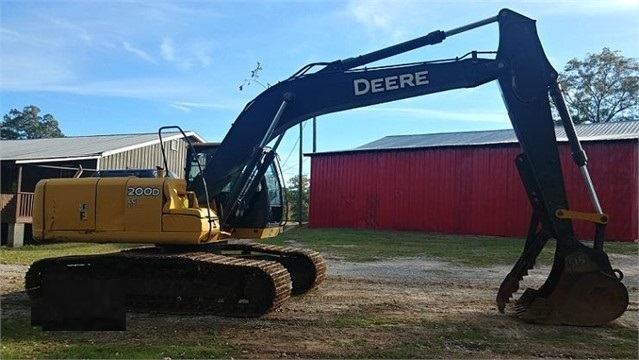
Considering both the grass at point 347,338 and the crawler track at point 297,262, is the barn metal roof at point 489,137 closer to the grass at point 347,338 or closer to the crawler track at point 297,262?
the crawler track at point 297,262

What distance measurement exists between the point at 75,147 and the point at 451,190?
17.7 meters

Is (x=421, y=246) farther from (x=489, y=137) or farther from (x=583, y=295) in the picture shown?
(x=583, y=295)

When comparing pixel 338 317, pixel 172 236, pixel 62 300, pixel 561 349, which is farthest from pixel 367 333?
pixel 62 300

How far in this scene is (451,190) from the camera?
79.9 feet

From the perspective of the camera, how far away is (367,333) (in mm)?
6750

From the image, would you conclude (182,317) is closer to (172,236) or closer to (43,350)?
(172,236)

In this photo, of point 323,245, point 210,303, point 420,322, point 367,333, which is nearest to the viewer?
point 367,333

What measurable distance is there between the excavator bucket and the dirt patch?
162 millimetres

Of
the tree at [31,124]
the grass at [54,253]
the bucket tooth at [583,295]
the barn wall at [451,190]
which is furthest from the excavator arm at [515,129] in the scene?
the tree at [31,124]

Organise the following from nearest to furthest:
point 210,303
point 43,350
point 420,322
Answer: point 43,350, point 420,322, point 210,303

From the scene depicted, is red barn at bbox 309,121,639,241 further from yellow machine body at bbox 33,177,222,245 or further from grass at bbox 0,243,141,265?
yellow machine body at bbox 33,177,222,245

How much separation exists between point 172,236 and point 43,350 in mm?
2185

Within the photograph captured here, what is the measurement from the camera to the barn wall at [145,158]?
26141 mm

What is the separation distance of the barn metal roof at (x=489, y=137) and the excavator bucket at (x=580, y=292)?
49.5 feet
